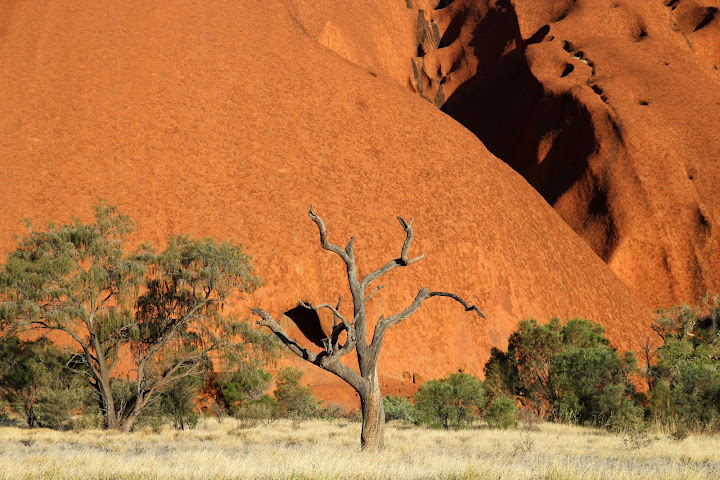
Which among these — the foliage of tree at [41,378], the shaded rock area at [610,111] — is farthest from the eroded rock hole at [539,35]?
the foliage of tree at [41,378]

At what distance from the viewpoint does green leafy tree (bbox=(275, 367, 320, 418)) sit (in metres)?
24.7

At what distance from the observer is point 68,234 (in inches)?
740

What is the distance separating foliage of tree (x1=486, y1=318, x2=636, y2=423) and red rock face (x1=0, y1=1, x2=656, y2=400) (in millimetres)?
5686

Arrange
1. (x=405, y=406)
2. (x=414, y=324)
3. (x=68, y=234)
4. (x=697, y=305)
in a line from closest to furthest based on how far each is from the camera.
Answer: (x=68, y=234), (x=405, y=406), (x=414, y=324), (x=697, y=305)

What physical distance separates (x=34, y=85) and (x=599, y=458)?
34733 millimetres

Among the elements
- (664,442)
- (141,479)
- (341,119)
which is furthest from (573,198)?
(141,479)

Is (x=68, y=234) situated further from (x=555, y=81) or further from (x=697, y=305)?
(x=555, y=81)

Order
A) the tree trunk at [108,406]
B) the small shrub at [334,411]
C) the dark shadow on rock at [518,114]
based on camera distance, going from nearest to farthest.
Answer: the tree trunk at [108,406] < the small shrub at [334,411] < the dark shadow on rock at [518,114]

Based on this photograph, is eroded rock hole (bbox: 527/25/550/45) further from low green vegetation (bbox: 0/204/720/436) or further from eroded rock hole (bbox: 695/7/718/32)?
low green vegetation (bbox: 0/204/720/436)

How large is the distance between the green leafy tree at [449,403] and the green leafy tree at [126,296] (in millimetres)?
6784

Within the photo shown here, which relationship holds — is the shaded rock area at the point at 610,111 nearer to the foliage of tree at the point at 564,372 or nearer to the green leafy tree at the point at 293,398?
the foliage of tree at the point at 564,372

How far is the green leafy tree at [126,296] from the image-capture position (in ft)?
57.5

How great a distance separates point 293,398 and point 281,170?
1359 cm

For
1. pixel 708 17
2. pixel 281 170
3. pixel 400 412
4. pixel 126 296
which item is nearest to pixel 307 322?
pixel 281 170
